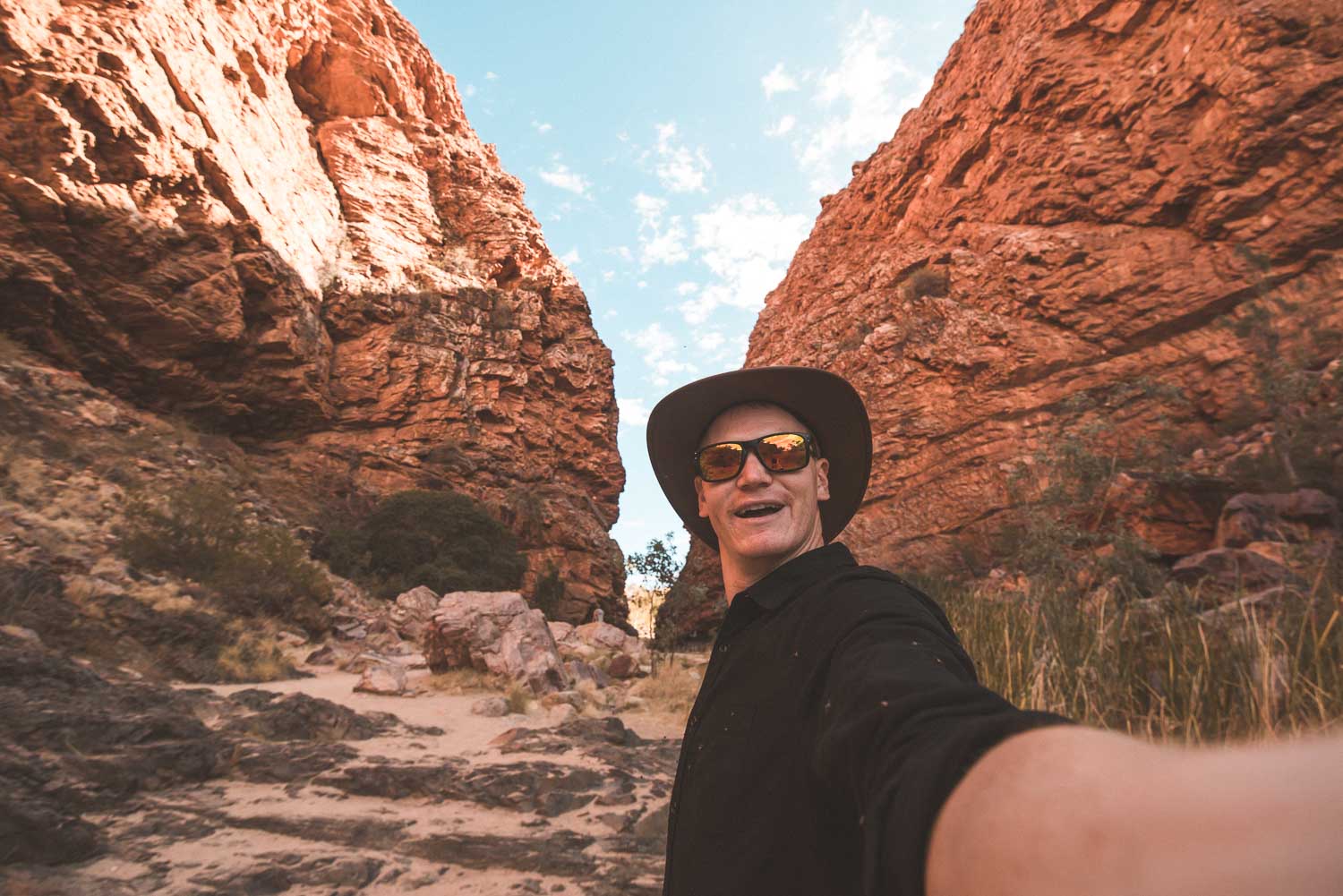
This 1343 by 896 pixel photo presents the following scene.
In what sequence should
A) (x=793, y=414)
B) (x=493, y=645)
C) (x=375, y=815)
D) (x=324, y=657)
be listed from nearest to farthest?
1. (x=793, y=414)
2. (x=375, y=815)
3. (x=493, y=645)
4. (x=324, y=657)

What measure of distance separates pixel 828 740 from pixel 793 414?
1.00m

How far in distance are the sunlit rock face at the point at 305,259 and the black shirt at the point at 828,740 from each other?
20.5 m

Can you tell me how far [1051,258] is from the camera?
16.0m

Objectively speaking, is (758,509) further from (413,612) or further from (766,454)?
(413,612)

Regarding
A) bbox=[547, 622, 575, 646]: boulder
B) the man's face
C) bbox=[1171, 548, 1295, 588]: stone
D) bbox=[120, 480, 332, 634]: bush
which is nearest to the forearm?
the man's face

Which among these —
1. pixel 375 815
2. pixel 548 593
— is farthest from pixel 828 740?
pixel 548 593

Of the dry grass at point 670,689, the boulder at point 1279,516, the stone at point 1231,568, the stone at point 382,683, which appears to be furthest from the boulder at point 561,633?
the boulder at point 1279,516

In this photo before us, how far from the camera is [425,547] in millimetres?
19125

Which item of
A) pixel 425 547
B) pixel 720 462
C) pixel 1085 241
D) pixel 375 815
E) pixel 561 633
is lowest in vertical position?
pixel 375 815

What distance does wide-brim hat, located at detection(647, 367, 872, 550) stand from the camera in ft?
5.07

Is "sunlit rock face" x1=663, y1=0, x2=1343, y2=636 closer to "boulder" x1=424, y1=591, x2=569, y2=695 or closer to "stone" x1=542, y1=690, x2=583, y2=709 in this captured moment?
"boulder" x1=424, y1=591, x2=569, y2=695

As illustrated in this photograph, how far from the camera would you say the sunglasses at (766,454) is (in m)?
1.43

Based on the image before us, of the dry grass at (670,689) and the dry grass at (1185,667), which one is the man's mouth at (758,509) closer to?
the dry grass at (1185,667)

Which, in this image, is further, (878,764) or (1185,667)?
(1185,667)
